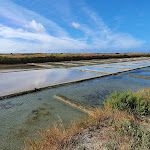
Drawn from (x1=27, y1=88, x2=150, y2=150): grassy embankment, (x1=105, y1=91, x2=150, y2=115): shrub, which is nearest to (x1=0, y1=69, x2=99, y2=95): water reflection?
(x1=27, y1=88, x2=150, y2=150): grassy embankment

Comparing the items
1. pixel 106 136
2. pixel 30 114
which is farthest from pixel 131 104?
pixel 30 114

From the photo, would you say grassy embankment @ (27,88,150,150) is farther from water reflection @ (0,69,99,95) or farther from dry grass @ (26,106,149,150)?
water reflection @ (0,69,99,95)

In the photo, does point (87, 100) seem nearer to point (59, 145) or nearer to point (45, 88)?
point (45, 88)

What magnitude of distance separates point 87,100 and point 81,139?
6.39 ft

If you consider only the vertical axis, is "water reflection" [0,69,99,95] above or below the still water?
above

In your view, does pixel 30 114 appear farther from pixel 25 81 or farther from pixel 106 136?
pixel 25 81

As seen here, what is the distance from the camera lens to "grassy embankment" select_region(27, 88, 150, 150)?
162 centimetres

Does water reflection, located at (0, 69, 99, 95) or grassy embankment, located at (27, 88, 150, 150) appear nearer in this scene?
grassy embankment, located at (27, 88, 150, 150)

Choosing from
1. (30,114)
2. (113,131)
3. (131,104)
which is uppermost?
(131,104)

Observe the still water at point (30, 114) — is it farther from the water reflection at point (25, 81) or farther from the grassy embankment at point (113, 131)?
the water reflection at point (25, 81)

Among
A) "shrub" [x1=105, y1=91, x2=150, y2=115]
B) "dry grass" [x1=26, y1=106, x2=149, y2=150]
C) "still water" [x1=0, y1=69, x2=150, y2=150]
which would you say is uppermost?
"shrub" [x1=105, y1=91, x2=150, y2=115]

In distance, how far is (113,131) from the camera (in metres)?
1.97

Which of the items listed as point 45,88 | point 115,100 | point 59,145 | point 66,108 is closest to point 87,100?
point 66,108

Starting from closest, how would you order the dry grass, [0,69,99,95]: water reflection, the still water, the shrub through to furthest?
the dry grass, the still water, the shrub, [0,69,99,95]: water reflection
